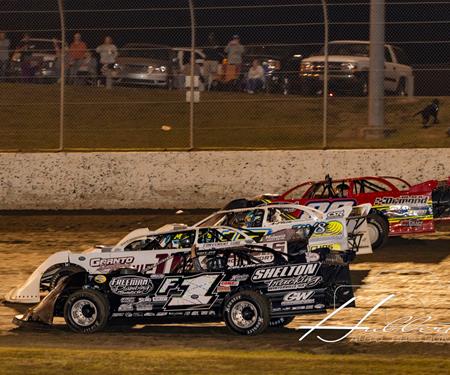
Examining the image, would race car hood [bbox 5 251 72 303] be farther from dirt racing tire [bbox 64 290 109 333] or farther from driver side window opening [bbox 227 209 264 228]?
driver side window opening [bbox 227 209 264 228]

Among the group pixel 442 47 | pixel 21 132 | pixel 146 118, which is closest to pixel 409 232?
pixel 442 47

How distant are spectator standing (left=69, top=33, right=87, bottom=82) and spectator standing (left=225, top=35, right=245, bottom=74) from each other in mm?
2943

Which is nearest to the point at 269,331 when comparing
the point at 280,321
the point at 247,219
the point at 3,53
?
the point at 280,321

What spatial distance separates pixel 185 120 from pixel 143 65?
4.64 feet

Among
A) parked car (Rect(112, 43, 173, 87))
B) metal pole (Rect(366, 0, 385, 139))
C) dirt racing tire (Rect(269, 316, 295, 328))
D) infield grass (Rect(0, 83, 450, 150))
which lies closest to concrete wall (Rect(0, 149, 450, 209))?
infield grass (Rect(0, 83, 450, 150))

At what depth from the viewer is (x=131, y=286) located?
14.4 meters

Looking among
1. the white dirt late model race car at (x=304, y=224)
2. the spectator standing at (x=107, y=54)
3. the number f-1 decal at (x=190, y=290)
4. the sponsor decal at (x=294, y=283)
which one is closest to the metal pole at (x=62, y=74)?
the spectator standing at (x=107, y=54)

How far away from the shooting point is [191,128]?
998 inches

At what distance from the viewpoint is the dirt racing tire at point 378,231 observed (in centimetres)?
1992

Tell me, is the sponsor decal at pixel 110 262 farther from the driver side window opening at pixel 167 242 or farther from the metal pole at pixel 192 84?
the metal pole at pixel 192 84

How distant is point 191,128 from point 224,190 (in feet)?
5.26

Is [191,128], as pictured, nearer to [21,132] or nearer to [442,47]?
[21,132]

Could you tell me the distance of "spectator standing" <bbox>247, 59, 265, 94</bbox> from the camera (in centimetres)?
2481

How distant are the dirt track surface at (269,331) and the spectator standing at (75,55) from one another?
9.74 ft
